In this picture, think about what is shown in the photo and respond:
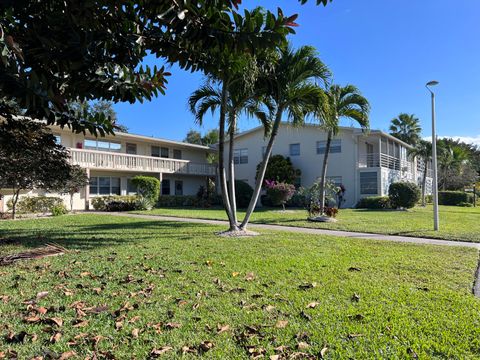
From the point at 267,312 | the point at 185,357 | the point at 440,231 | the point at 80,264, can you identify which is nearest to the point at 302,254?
the point at 267,312

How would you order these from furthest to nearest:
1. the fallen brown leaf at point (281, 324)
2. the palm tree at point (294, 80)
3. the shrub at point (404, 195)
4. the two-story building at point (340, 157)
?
the two-story building at point (340, 157), the shrub at point (404, 195), the palm tree at point (294, 80), the fallen brown leaf at point (281, 324)

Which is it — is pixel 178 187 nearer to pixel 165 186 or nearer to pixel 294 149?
pixel 165 186

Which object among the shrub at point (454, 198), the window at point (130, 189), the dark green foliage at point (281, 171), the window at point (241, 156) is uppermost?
the window at point (241, 156)

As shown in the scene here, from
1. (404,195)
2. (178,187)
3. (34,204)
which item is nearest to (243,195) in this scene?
(178,187)

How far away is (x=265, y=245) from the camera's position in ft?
30.2

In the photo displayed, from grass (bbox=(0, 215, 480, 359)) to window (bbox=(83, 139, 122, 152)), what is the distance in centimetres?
1874

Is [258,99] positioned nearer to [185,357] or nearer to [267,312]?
[267,312]

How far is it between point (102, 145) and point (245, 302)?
942 inches

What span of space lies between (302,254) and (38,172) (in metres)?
7.15

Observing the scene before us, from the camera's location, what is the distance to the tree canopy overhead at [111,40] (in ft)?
12.2

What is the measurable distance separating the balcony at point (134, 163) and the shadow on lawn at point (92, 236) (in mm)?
9891

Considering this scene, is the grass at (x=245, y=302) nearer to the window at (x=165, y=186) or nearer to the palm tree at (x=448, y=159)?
the window at (x=165, y=186)

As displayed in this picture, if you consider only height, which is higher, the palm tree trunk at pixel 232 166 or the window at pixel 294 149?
the window at pixel 294 149

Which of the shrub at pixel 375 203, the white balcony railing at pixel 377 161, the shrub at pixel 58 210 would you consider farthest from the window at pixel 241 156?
the shrub at pixel 58 210
